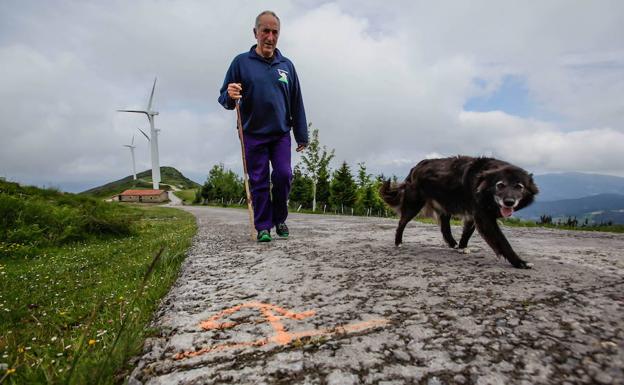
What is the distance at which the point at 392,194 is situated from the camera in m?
4.29

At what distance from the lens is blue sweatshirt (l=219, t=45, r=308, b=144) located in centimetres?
453

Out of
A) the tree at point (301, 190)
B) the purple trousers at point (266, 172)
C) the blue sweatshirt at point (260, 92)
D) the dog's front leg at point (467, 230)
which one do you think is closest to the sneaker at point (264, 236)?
the purple trousers at point (266, 172)

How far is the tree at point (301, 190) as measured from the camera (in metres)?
45.6

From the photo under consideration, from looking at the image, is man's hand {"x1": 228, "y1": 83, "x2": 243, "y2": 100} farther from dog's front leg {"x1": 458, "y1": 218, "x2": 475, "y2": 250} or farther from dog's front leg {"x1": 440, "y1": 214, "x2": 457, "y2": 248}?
dog's front leg {"x1": 458, "y1": 218, "x2": 475, "y2": 250}

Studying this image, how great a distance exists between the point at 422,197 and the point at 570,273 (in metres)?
1.78

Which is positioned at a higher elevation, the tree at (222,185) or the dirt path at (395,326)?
the tree at (222,185)

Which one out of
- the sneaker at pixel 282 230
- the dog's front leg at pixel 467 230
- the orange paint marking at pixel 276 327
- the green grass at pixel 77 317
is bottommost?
the green grass at pixel 77 317

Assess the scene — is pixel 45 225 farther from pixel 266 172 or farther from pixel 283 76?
pixel 283 76

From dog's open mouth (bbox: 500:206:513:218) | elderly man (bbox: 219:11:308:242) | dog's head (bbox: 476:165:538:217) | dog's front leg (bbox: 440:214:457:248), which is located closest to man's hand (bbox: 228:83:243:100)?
elderly man (bbox: 219:11:308:242)

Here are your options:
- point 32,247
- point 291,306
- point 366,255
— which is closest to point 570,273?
point 366,255

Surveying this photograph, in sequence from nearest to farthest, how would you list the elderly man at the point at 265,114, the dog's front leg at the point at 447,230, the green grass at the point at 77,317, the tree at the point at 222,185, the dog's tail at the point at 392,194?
1. the green grass at the point at 77,317
2. the dog's front leg at the point at 447,230
3. the dog's tail at the point at 392,194
4. the elderly man at the point at 265,114
5. the tree at the point at 222,185

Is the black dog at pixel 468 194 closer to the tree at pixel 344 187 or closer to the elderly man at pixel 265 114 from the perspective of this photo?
the elderly man at pixel 265 114

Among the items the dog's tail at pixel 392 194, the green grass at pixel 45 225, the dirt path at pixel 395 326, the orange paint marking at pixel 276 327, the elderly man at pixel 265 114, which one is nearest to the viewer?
the dirt path at pixel 395 326

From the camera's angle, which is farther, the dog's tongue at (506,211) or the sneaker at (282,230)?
the sneaker at (282,230)
